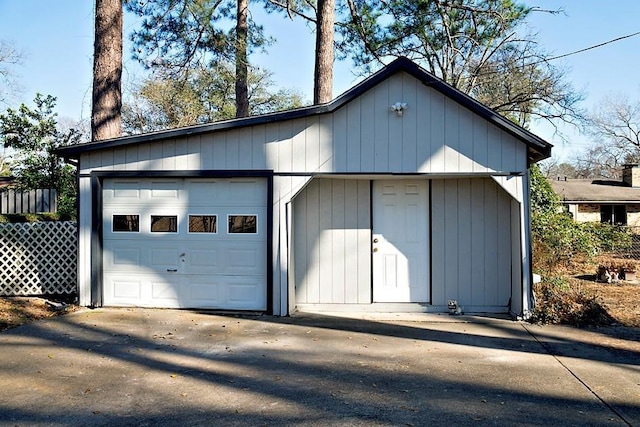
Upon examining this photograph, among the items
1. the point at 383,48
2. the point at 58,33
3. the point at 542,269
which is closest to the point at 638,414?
the point at 542,269

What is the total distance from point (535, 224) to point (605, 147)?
3893 cm

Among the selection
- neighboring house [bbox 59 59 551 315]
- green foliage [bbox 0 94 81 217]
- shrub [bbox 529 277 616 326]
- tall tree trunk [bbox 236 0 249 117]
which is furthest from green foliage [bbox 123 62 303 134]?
shrub [bbox 529 277 616 326]

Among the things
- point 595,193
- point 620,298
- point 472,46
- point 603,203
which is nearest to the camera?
point 620,298

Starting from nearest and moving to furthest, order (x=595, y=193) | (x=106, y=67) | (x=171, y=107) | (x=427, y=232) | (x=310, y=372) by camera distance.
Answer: (x=310, y=372)
(x=427, y=232)
(x=106, y=67)
(x=171, y=107)
(x=595, y=193)

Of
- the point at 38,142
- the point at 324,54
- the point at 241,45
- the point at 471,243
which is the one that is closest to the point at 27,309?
the point at 471,243

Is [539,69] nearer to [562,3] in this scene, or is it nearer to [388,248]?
[562,3]

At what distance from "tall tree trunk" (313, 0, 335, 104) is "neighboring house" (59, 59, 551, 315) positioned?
4.97 meters

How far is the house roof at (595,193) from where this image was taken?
27906mm

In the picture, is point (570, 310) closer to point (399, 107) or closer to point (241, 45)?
point (399, 107)

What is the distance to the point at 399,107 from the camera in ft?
27.1

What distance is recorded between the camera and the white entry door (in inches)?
361

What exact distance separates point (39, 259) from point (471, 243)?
290 inches

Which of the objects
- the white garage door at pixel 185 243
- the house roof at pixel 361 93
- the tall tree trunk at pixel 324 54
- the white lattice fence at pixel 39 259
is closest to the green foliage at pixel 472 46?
the tall tree trunk at pixel 324 54

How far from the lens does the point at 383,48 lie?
1656 centimetres
